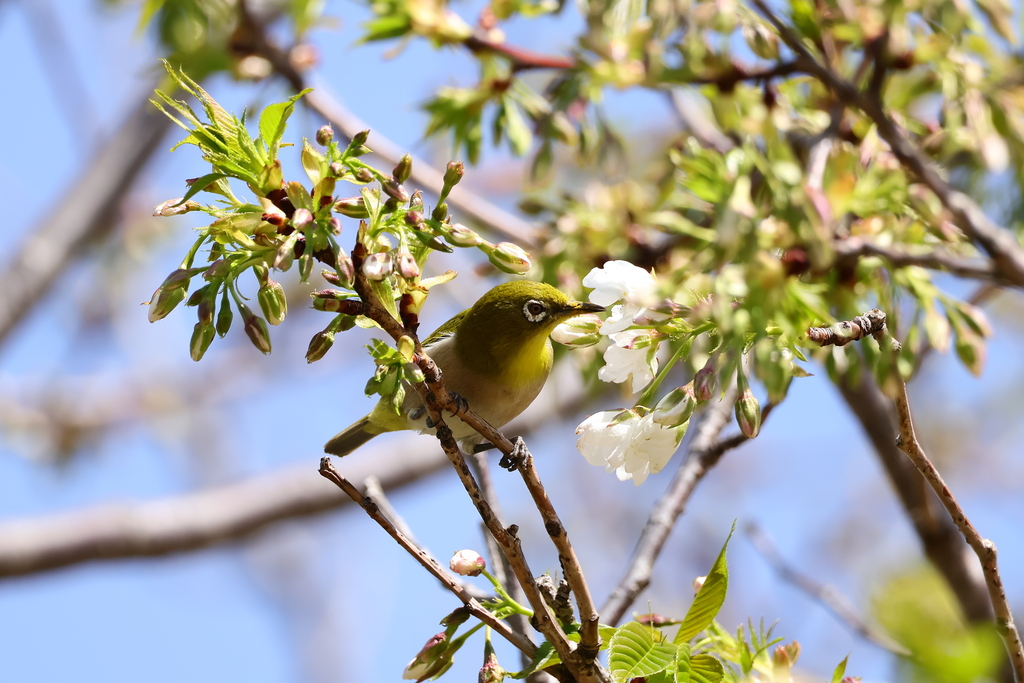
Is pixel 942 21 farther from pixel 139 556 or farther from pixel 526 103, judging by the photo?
pixel 139 556

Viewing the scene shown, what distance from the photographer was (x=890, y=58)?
282 centimetres

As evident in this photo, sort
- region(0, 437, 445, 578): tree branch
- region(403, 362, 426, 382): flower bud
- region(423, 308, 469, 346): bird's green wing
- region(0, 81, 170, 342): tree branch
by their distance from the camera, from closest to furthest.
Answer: region(403, 362, 426, 382): flower bud < region(423, 308, 469, 346): bird's green wing < region(0, 437, 445, 578): tree branch < region(0, 81, 170, 342): tree branch

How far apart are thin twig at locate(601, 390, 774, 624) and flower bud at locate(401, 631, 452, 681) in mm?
949

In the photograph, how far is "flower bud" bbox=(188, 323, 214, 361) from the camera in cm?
188

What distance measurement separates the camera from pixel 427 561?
204 cm

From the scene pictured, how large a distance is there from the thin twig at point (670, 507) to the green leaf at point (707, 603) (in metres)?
0.94

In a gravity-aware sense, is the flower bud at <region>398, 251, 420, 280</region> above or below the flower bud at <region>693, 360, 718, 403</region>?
above

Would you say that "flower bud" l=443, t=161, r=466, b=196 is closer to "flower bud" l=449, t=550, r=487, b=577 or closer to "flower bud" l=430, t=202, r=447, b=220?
"flower bud" l=430, t=202, r=447, b=220

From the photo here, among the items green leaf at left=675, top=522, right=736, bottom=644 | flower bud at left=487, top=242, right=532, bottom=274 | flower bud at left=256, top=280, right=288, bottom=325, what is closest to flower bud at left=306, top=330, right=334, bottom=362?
flower bud at left=256, top=280, right=288, bottom=325

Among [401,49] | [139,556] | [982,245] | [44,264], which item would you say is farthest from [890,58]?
[44,264]

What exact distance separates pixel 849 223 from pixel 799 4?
757 millimetres

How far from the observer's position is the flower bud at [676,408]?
6.47 feet

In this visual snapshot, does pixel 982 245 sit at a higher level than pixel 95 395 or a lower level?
higher

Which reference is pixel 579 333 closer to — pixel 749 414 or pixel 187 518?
pixel 749 414
